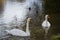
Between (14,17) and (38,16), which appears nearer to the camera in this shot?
(14,17)

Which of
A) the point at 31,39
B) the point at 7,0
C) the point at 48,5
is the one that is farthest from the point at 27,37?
the point at 7,0

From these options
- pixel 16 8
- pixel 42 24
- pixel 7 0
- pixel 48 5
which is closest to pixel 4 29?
pixel 42 24

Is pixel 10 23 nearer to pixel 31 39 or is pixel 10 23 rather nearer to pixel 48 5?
pixel 31 39

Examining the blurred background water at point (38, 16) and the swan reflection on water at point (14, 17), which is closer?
the blurred background water at point (38, 16)

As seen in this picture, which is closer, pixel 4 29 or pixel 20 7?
pixel 4 29

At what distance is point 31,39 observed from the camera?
6629 millimetres

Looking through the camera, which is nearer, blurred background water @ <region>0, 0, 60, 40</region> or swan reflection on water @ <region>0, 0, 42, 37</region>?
blurred background water @ <region>0, 0, 60, 40</region>

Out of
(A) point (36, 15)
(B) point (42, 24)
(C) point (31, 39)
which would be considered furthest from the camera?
(A) point (36, 15)

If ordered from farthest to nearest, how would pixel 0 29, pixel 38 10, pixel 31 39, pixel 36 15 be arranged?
pixel 38 10
pixel 36 15
pixel 0 29
pixel 31 39

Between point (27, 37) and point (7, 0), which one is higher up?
point (7, 0)

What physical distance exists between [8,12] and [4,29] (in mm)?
2573

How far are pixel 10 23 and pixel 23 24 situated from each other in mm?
504

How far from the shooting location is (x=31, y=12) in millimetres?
10102

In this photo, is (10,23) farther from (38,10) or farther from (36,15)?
(38,10)
